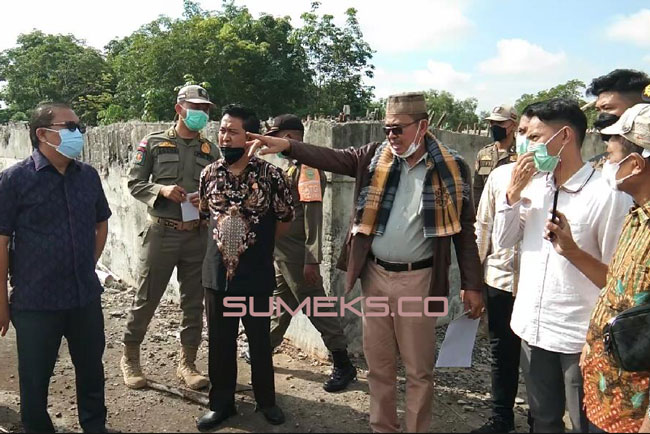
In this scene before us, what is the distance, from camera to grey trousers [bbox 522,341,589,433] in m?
2.32

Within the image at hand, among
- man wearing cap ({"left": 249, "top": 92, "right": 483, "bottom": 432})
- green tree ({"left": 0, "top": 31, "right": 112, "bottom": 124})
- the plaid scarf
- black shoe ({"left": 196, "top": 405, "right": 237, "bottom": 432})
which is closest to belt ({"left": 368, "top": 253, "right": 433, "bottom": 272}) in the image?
man wearing cap ({"left": 249, "top": 92, "right": 483, "bottom": 432})

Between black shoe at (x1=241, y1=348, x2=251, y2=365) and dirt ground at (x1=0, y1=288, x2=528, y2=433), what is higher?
black shoe at (x1=241, y1=348, x2=251, y2=365)

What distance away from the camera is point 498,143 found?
4680 mm

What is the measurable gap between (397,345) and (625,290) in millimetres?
1342

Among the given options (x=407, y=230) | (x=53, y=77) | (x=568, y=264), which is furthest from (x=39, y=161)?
(x=53, y=77)

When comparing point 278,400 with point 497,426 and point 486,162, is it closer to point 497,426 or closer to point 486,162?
point 497,426

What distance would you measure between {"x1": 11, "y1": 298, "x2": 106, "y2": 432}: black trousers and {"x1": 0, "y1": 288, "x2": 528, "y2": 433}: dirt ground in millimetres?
404

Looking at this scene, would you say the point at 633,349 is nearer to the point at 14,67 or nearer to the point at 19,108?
the point at 19,108

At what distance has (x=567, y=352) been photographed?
2.31 metres

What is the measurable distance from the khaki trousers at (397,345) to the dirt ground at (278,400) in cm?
63

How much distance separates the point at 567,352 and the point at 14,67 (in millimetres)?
39809

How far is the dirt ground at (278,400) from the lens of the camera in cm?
348

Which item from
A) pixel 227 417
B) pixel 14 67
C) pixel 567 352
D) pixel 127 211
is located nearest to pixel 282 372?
pixel 227 417

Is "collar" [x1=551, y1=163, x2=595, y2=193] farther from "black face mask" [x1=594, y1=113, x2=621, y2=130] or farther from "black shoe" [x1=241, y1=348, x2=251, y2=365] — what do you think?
"black shoe" [x1=241, y1=348, x2=251, y2=365]
